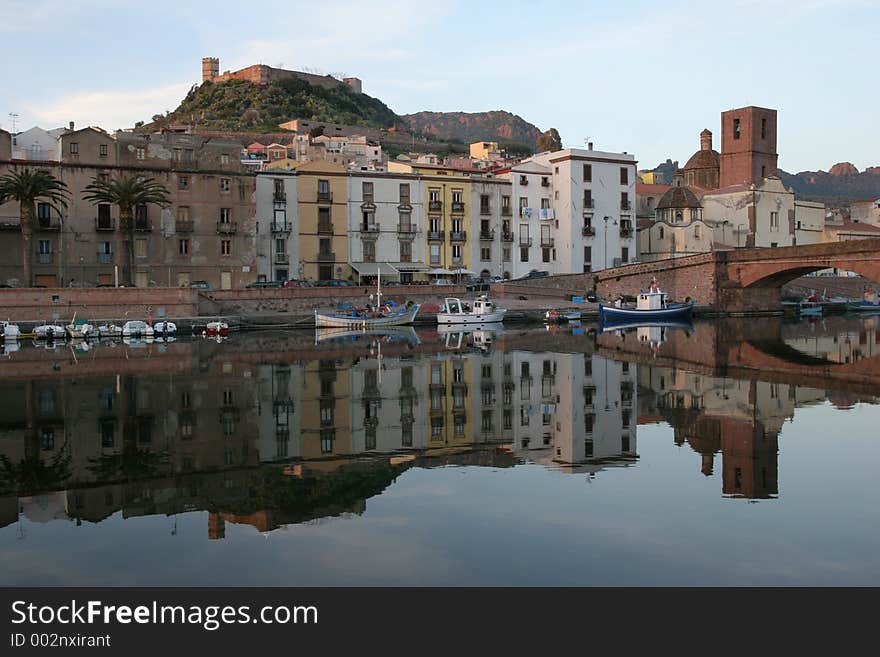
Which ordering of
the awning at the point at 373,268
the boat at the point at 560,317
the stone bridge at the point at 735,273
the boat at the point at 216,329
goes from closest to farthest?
the boat at the point at 216,329, the stone bridge at the point at 735,273, the boat at the point at 560,317, the awning at the point at 373,268

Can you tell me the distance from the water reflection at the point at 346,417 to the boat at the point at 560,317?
23.9 metres

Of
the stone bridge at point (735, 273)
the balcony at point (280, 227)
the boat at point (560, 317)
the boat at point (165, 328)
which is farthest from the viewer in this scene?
the balcony at point (280, 227)

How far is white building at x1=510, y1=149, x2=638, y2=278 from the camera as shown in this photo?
75.8m

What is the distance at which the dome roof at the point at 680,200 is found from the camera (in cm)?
8619

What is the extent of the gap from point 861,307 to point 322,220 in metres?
50.6

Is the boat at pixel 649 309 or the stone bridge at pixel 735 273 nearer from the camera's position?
the stone bridge at pixel 735 273

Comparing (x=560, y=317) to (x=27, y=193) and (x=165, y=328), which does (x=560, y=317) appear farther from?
(x=27, y=193)

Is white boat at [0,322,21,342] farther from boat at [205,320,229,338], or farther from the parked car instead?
the parked car

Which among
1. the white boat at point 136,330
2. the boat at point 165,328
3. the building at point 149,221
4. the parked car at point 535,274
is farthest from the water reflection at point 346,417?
the parked car at point 535,274

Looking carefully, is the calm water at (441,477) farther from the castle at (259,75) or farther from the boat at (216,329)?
the castle at (259,75)

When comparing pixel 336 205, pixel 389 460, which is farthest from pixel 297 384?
pixel 336 205
